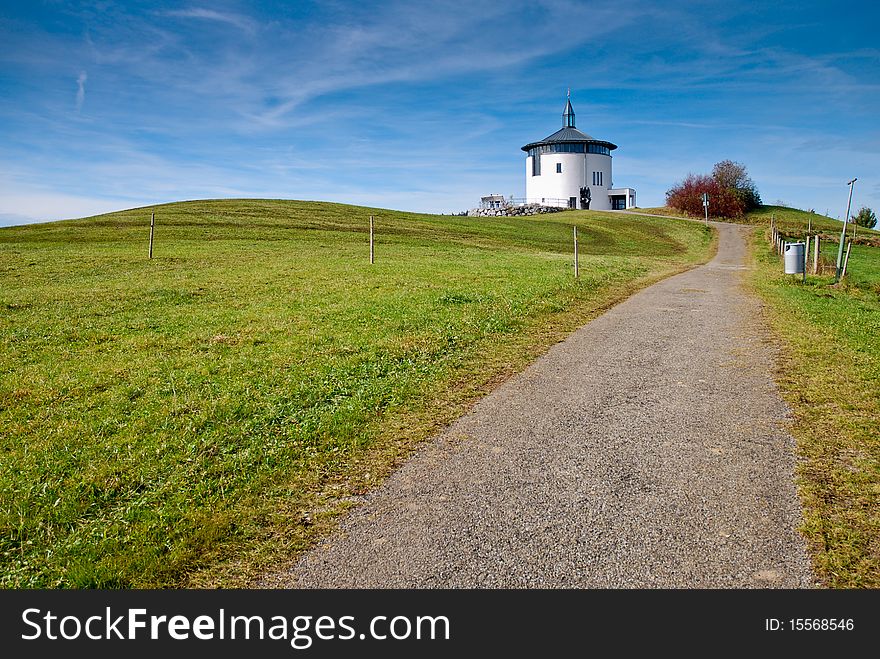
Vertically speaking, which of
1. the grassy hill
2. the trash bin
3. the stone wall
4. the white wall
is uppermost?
the white wall

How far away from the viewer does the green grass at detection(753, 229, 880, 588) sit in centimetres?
458

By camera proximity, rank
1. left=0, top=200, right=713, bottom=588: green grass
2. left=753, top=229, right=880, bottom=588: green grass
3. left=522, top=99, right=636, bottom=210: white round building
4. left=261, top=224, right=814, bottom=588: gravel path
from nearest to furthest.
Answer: left=261, top=224, right=814, bottom=588: gravel path
left=753, top=229, right=880, bottom=588: green grass
left=0, top=200, right=713, bottom=588: green grass
left=522, top=99, right=636, bottom=210: white round building

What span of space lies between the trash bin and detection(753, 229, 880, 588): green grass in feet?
31.6

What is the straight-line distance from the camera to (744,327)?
1352 centimetres

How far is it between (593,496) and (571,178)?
102 m

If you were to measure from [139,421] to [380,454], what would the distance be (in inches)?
121

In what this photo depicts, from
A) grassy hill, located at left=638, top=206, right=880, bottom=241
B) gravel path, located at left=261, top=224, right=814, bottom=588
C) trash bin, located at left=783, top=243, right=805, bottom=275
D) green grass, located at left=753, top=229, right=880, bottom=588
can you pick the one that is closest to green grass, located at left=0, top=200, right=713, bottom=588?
gravel path, located at left=261, top=224, right=814, bottom=588

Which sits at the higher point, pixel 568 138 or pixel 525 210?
pixel 568 138

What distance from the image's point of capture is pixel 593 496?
5461 millimetres

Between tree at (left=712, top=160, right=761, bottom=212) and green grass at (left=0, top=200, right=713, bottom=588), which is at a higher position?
tree at (left=712, top=160, right=761, bottom=212)

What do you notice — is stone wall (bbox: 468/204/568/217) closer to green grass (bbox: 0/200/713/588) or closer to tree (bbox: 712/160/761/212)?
tree (bbox: 712/160/761/212)

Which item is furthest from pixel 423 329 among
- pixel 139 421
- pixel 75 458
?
pixel 75 458

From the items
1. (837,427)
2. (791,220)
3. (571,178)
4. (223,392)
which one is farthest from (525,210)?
(837,427)

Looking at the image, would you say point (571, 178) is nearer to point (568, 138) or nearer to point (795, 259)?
point (568, 138)
